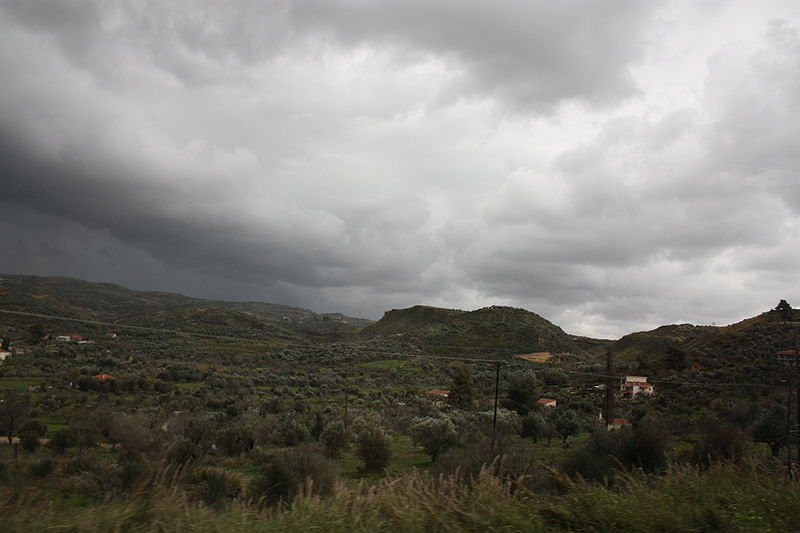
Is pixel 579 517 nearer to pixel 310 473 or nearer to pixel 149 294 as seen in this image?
pixel 310 473

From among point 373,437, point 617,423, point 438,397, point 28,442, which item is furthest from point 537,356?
point 28,442

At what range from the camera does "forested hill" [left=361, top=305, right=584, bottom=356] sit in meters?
100

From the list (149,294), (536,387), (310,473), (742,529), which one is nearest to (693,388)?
(536,387)

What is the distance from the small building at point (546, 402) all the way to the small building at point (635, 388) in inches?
304

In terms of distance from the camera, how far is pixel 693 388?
4441 cm

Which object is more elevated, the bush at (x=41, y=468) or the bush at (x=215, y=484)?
the bush at (x=215, y=484)

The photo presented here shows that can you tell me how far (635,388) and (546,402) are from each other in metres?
9.58

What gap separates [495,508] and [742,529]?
10.1 ft

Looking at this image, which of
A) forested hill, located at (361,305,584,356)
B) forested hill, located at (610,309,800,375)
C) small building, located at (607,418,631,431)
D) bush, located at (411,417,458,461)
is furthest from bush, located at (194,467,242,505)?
forested hill, located at (361,305,584,356)

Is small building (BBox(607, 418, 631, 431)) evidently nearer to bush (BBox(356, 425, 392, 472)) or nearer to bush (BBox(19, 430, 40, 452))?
bush (BBox(356, 425, 392, 472))

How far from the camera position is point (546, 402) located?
2058 inches

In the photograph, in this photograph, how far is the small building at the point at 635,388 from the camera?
49.7 metres

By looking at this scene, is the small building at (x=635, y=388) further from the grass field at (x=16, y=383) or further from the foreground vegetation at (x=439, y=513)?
the grass field at (x=16, y=383)

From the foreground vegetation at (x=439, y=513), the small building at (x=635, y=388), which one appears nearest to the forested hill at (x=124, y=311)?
the small building at (x=635, y=388)
